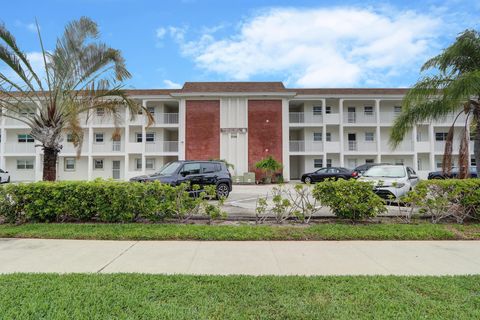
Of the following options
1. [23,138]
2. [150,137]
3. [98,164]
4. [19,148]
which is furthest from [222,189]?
[23,138]

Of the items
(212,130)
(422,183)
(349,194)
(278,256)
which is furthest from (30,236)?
(212,130)

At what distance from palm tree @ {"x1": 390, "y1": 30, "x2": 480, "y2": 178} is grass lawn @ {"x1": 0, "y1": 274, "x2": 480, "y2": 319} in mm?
6750

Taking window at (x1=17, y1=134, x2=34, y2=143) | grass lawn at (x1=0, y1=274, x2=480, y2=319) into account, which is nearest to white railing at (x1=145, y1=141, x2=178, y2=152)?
window at (x1=17, y1=134, x2=34, y2=143)

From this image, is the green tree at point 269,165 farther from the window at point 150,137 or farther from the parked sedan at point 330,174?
the window at point 150,137

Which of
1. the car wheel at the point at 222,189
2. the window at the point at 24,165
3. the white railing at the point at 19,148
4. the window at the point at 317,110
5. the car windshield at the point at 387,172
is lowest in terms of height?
the car wheel at the point at 222,189

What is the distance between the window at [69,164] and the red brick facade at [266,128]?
1825cm

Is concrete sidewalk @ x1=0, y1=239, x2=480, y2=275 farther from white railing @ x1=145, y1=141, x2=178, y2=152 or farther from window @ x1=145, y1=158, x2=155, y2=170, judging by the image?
window @ x1=145, y1=158, x2=155, y2=170

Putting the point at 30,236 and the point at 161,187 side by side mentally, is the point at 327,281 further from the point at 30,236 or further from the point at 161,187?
the point at 30,236

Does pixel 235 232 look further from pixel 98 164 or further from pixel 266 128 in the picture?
pixel 98 164

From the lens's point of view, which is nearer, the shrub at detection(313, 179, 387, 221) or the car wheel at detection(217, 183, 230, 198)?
the shrub at detection(313, 179, 387, 221)

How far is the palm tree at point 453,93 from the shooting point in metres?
8.43

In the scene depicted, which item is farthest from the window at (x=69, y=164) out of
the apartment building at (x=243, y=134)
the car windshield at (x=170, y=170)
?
the car windshield at (x=170, y=170)

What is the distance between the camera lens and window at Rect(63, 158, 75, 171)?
92.4ft

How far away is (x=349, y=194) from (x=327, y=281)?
152 inches
